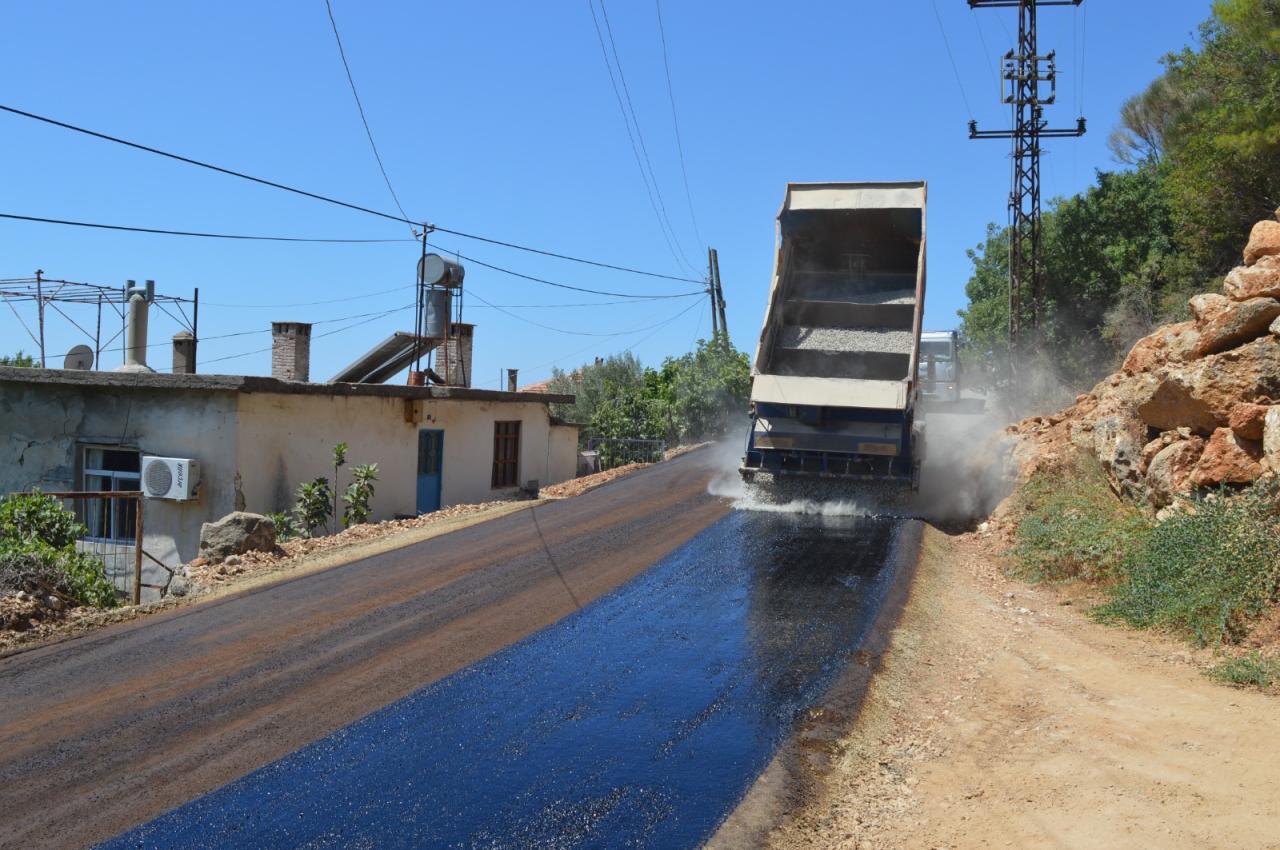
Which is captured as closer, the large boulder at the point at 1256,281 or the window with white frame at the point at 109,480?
the large boulder at the point at 1256,281

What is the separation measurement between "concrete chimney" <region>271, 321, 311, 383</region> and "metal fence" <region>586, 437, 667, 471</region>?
11.0 meters

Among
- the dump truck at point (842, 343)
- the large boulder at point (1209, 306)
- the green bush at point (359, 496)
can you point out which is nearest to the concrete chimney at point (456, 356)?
the green bush at point (359, 496)

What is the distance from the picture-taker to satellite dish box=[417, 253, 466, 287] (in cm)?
2361

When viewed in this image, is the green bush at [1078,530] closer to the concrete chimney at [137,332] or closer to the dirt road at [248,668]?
the dirt road at [248,668]

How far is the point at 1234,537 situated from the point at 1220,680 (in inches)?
70.8

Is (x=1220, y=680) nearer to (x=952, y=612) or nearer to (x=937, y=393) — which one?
(x=952, y=612)

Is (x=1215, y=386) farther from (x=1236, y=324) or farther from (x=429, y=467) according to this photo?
(x=429, y=467)

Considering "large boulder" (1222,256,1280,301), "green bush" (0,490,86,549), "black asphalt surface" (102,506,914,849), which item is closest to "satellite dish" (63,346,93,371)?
"green bush" (0,490,86,549)

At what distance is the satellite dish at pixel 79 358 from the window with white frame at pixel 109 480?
168 inches

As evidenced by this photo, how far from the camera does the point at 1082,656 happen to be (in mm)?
8211

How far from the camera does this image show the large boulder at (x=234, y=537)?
1299cm

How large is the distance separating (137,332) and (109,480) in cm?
389

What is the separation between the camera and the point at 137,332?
19250mm

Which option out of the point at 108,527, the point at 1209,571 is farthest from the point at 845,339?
the point at 108,527
